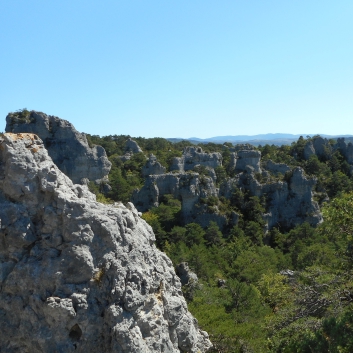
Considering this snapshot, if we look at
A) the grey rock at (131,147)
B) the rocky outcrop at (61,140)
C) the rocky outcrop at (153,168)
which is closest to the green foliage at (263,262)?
the grey rock at (131,147)

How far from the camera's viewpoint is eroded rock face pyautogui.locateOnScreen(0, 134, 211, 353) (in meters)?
7.06

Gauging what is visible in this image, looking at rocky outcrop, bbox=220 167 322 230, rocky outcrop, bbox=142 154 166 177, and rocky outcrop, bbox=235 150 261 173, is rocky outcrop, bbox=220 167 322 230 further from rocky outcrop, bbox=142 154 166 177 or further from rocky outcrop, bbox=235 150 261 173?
rocky outcrop, bbox=142 154 166 177

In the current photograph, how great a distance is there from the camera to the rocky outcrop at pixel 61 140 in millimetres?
32750

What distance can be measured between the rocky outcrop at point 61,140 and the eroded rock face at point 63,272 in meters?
25.7

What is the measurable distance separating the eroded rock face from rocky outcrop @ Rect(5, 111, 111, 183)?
25659 mm

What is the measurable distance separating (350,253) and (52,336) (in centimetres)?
720

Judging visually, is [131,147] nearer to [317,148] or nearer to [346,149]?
[317,148]

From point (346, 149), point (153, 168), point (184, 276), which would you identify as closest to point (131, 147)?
point (153, 168)

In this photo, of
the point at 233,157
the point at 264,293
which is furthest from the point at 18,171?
the point at 233,157

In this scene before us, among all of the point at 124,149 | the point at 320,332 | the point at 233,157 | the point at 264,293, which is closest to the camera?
the point at 320,332

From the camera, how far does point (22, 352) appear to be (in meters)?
7.20

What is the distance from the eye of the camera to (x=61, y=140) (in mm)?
33875

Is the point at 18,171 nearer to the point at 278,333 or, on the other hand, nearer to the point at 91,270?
the point at 91,270

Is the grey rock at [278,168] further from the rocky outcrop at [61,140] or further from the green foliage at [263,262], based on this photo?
the rocky outcrop at [61,140]
